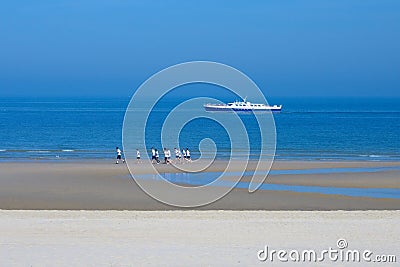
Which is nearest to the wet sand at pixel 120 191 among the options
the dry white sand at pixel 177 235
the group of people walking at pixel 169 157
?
the group of people walking at pixel 169 157

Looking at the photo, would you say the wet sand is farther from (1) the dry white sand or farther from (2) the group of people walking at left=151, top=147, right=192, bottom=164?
(1) the dry white sand

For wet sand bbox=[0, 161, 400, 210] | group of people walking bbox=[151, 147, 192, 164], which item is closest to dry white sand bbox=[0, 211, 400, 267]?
wet sand bbox=[0, 161, 400, 210]

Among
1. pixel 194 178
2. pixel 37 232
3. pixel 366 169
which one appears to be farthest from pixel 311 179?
pixel 37 232

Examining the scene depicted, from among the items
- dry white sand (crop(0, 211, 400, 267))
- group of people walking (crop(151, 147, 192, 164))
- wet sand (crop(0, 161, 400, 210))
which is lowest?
dry white sand (crop(0, 211, 400, 267))

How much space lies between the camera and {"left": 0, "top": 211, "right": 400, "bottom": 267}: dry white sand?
12883mm

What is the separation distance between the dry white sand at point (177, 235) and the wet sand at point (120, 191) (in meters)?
3.25

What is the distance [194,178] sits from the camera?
31703mm

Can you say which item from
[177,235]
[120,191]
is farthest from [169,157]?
[177,235]

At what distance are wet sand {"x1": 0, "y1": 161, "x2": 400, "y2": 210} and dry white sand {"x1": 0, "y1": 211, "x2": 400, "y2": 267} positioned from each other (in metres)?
3.25

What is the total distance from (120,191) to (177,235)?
38.0 feet

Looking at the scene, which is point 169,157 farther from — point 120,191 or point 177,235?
point 177,235

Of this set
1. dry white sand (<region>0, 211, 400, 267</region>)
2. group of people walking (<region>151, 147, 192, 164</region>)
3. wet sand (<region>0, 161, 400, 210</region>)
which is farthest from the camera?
group of people walking (<region>151, 147, 192, 164</region>)

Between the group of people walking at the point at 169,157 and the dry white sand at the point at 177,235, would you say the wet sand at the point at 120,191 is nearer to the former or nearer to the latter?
the group of people walking at the point at 169,157

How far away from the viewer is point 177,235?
15773 millimetres
